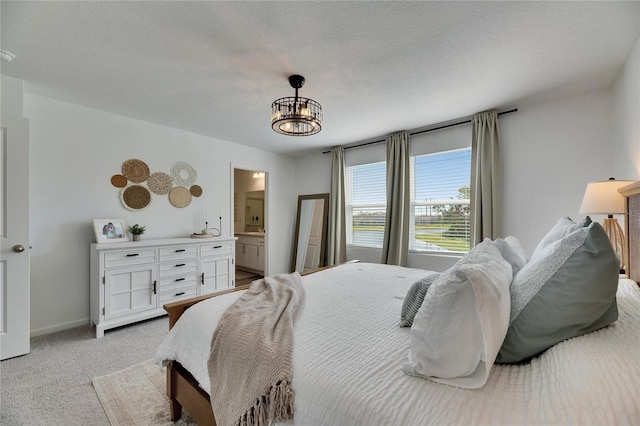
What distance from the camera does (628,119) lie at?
2117mm

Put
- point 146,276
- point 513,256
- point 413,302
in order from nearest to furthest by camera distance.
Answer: point 413,302, point 513,256, point 146,276

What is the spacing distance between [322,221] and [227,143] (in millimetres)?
2077

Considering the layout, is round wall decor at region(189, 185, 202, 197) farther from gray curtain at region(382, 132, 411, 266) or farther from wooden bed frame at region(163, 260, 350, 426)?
gray curtain at region(382, 132, 411, 266)

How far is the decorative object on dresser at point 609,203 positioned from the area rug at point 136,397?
2.98 m

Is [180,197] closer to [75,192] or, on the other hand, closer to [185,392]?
[75,192]

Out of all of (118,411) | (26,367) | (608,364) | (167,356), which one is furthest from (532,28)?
(26,367)

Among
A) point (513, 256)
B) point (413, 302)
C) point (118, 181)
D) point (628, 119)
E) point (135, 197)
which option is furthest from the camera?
point (135, 197)

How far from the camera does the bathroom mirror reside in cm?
484

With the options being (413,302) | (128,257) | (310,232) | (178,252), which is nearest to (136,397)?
(128,257)

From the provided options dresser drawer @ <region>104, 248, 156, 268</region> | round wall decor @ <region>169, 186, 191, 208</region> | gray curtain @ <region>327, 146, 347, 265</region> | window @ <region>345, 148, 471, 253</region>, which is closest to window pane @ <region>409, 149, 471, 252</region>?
window @ <region>345, 148, 471, 253</region>

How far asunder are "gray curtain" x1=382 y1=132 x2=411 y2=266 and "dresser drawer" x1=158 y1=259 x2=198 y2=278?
2607 millimetres

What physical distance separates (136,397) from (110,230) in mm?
2016

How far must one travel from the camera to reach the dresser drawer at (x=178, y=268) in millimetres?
3180

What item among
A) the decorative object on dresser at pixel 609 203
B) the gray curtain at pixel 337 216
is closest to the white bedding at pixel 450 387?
the decorative object on dresser at pixel 609 203
